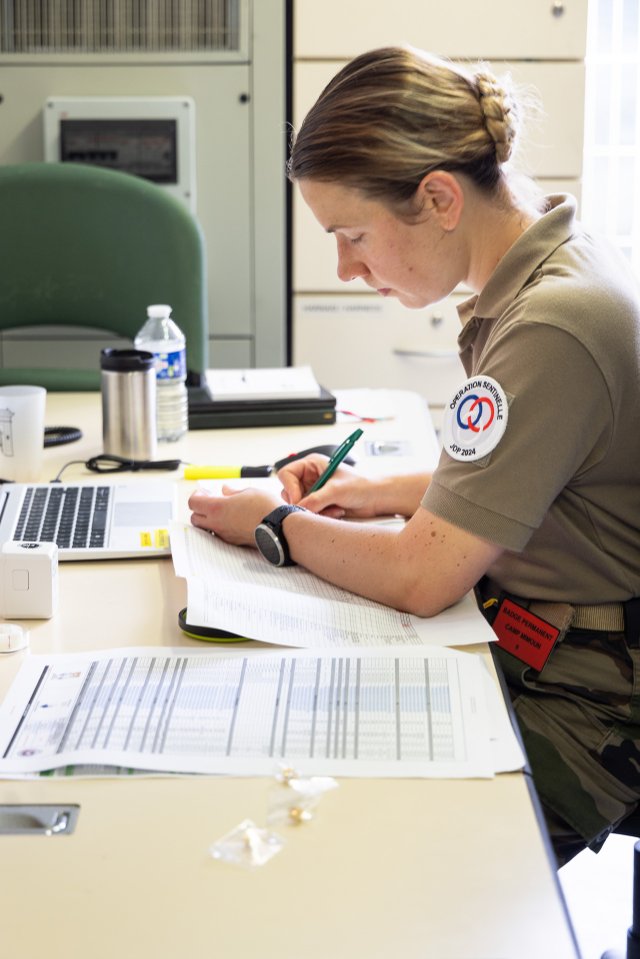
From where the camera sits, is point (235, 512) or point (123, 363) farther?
point (123, 363)

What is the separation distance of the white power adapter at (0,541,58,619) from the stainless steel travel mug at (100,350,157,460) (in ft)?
1.92

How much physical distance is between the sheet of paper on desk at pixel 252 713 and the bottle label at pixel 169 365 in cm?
81

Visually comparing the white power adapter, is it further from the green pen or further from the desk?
the green pen

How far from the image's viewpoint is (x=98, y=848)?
2.51 ft

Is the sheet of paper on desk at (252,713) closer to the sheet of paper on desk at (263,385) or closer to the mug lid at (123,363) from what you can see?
the mug lid at (123,363)

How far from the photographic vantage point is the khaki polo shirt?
109 centimetres

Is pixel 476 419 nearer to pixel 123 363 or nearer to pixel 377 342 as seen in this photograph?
pixel 123 363

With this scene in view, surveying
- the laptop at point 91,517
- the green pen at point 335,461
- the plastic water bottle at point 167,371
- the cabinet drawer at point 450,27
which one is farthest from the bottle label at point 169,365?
the cabinet drawer at point 450,27

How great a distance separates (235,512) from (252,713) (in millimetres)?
441

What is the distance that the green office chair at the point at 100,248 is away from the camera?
103 inches

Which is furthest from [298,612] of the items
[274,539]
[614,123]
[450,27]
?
[614,123]

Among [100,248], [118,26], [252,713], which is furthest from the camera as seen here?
[118,26]

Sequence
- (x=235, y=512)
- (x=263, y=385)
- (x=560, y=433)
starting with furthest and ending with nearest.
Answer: (x=263, y=385) → (x=235, y=512) → (x=560, y=433)

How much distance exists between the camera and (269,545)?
1.29m
